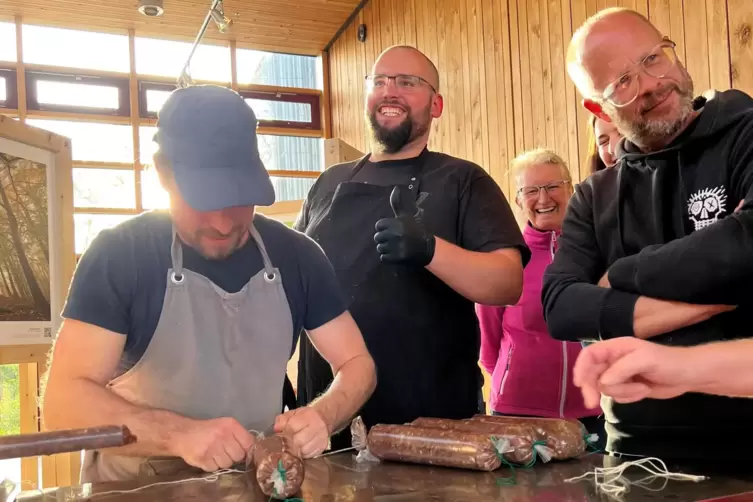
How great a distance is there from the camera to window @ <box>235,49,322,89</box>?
823 centimetres

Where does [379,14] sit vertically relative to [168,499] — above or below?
above

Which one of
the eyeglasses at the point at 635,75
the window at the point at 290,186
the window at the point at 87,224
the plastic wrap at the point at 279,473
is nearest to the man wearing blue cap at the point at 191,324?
the plastic wrap at the point at 279,473

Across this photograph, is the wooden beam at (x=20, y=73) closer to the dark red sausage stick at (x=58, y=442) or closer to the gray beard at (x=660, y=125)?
the gray beard at (x=660, y=125)

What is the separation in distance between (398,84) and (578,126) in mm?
2895

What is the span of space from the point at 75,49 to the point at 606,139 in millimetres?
6659

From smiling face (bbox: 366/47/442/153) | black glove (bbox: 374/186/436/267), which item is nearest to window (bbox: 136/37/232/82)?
smiling face (bbox: 366/47/442/153)

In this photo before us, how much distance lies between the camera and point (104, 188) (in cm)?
746

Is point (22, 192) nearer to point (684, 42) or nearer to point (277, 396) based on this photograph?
point (277, 396)

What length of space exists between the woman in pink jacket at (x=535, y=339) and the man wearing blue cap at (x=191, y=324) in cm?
109

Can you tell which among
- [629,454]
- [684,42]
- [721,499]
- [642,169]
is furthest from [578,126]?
[721,499]

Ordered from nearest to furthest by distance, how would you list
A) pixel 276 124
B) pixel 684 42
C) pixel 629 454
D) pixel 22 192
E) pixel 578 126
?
pixel 629 454
pixel 22 192
pixel 684 42
pixel 578 126
pixel 276 124

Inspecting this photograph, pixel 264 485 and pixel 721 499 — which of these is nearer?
pixel 721 499

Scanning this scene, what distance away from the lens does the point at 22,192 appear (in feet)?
9.12

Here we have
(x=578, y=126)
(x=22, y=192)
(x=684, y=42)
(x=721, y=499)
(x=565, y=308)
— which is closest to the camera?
(x=721, y=499)
